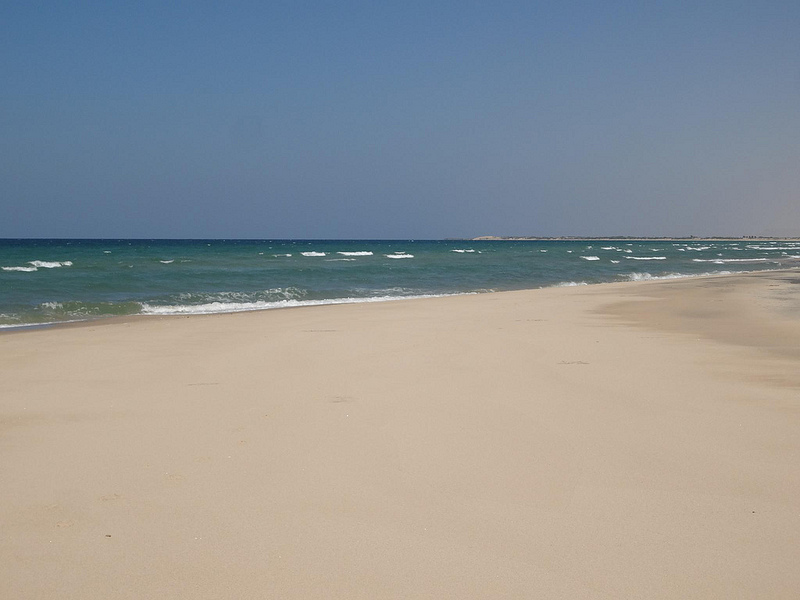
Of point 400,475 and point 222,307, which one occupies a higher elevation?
point 400,475

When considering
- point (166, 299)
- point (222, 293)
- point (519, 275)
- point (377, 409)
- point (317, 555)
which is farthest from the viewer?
point (519, 275)

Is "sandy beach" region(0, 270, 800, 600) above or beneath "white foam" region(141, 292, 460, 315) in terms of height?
above

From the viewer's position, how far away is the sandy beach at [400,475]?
288 cm

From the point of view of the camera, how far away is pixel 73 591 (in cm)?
276

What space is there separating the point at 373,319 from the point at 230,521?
31.0 ft

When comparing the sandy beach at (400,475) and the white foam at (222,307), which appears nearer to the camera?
the sandy beach at (400,475)

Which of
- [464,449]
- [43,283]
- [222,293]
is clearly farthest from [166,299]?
[464,449]

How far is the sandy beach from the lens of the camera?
2.88 metres

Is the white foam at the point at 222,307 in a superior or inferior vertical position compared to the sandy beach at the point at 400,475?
inferior

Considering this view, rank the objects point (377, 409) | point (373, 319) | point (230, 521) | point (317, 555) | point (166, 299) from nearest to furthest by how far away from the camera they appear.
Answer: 1. point (317, 555)
2. point (230, 521)
3. point (377, 409)
4. point (373, 319)
5. point (166, 299)

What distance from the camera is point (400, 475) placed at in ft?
13.2

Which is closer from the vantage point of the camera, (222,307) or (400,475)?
(400,475)

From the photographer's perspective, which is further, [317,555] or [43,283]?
[43,283]

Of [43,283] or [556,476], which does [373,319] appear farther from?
[43,283]
